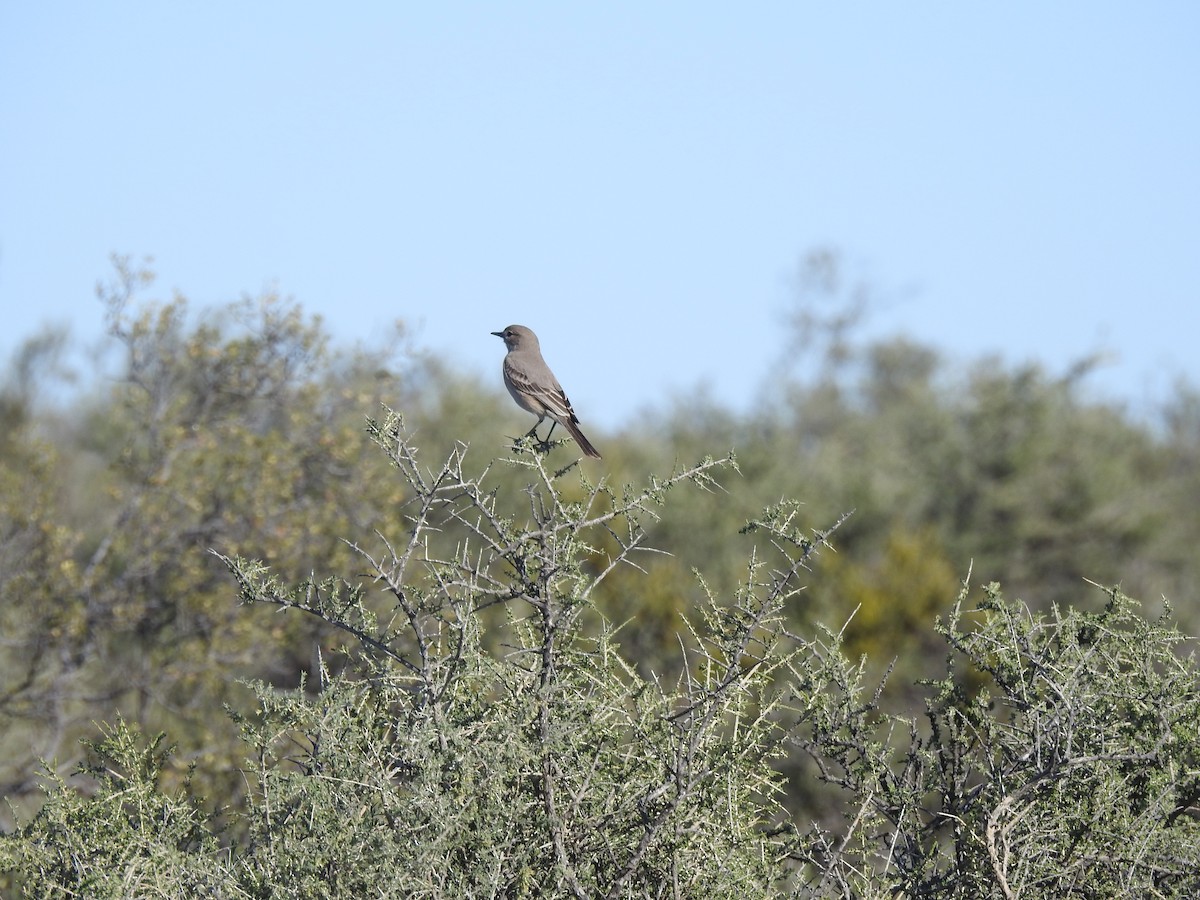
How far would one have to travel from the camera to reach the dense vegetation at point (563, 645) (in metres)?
4.02

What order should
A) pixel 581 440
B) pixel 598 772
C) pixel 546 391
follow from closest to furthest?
pixel 598 772, pixel 581 440, pixel 546 391

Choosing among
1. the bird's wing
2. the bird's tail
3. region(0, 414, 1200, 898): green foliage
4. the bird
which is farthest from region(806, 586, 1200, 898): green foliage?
the bird's wing

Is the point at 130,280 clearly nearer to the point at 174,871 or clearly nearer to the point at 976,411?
the point at 174,871

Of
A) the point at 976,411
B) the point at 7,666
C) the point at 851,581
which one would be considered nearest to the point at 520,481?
the point at 851,581

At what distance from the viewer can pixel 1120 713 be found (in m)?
4.63

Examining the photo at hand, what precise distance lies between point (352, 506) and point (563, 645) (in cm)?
928

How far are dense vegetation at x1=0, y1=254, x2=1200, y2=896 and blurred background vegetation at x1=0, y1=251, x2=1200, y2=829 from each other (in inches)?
2.1

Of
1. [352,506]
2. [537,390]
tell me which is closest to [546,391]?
[537,390]

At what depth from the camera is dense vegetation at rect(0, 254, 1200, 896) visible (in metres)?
4.02

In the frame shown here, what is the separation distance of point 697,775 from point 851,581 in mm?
17243

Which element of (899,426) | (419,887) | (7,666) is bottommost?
(7,666)

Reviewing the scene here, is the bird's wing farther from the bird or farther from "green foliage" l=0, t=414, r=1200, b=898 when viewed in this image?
"green foliage" l=0, t=414, r=1200, b=898

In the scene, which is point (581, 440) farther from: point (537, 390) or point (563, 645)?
point (563, 645)

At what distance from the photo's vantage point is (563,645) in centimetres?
435
